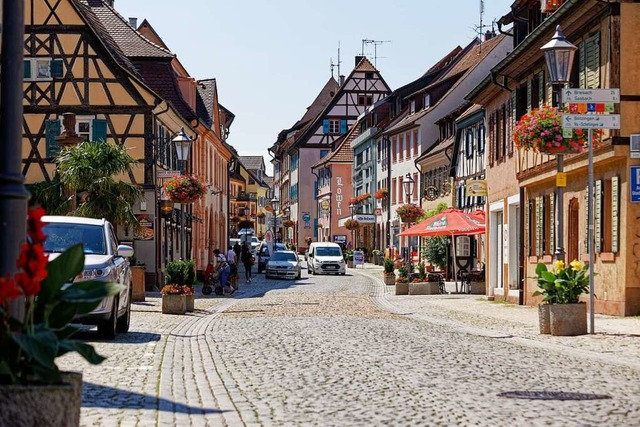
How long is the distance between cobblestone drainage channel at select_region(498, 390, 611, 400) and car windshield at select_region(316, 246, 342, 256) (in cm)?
5458

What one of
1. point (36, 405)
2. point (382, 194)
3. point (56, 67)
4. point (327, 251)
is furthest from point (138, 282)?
point (382, 194)

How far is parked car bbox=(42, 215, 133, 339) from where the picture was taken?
57.3 ft

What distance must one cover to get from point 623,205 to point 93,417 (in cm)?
1561

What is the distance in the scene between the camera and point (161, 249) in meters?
43.3

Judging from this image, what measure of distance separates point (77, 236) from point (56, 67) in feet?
77.8

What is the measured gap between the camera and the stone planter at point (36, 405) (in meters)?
5.50

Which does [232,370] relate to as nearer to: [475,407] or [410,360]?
[410,360]

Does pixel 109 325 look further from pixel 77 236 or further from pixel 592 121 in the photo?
pixel 592 121

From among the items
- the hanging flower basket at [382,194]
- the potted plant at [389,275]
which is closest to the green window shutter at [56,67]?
the potted plant at [389,275]

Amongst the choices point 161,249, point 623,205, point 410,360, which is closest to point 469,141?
point 161,249

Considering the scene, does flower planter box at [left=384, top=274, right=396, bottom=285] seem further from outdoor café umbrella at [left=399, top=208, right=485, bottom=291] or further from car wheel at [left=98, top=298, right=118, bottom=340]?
car wheel at [left=98, top=298, right=118, bottom=340]

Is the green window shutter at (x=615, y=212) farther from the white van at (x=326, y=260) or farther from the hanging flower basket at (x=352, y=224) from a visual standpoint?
the hanging flower basket at (x=352, y=224)

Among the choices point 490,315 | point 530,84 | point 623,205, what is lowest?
point 490,315

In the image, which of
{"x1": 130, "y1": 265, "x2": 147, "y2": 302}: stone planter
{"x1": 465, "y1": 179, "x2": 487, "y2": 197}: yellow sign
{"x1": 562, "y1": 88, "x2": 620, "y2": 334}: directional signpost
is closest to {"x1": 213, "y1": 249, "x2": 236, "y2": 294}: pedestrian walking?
{"x1": 130, "y1": 265, "x2": 147, "y2": 302}: stone planter
